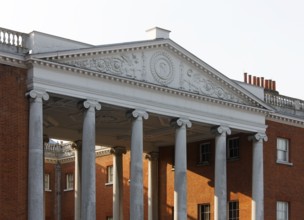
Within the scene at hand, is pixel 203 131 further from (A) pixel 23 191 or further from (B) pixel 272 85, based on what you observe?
(A) pixel 23 191

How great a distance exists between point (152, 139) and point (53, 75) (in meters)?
16.7

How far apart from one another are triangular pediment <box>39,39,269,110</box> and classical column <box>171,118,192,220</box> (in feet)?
6.87

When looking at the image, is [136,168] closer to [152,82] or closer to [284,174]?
[152,82]


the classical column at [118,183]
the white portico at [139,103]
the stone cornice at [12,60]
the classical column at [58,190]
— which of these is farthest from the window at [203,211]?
the stone cornice at [12,60]

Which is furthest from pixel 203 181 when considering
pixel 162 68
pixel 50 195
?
pixel 50 195

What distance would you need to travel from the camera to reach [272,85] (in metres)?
55.0

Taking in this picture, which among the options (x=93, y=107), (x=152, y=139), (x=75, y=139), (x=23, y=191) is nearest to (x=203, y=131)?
(x=152, y=139)

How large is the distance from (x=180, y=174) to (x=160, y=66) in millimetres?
6416

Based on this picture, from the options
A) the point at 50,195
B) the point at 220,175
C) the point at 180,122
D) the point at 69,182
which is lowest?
the point at 50,195

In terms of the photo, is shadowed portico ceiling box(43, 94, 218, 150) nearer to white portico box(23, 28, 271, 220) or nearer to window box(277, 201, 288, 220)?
white portico box(23, 28, 271, 220)

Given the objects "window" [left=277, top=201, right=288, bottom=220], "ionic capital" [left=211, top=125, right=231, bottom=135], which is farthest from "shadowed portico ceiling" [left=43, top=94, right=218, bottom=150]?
"window" [left=277, top=201, right=288, bottom=220]

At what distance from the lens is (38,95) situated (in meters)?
37.9

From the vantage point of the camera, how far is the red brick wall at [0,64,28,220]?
36.6m

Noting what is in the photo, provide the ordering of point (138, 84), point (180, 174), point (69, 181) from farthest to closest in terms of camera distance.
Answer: point (69, 181)
point (180, 174)
point (138, 84)
